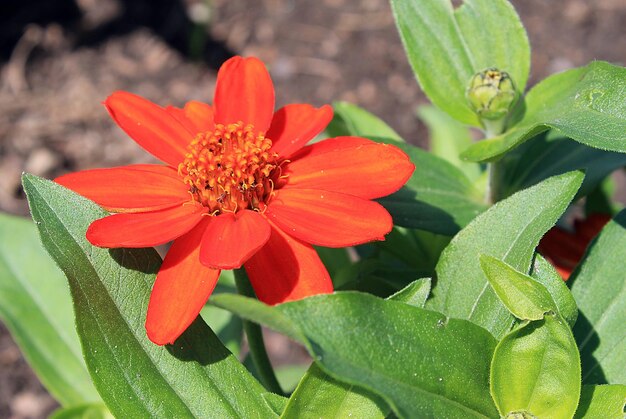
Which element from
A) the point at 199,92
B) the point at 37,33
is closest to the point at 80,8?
the point at 37,33

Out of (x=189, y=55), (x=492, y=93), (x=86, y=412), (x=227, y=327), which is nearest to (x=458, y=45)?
(x=492, y=93)

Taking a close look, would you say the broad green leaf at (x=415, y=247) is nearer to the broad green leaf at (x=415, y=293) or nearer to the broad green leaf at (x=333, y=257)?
the broad green leaf at (x=333, y=257)

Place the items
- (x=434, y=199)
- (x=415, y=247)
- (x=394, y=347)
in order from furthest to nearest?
(x=415, y=247) → (x=434, y=199) → (x=394, y=347)

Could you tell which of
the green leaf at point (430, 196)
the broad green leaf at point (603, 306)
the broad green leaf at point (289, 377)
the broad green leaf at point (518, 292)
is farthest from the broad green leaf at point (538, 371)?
the broad green leaf at point (289, 377)

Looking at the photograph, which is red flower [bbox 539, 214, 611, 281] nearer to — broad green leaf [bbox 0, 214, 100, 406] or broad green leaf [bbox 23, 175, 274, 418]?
broad green leaf [bbox 23, 175, 274, 418]

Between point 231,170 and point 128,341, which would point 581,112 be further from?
point 128,341

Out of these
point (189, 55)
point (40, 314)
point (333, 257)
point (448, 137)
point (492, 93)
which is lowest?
point (189, 55)

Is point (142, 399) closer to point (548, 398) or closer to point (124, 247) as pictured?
point (124, 247)

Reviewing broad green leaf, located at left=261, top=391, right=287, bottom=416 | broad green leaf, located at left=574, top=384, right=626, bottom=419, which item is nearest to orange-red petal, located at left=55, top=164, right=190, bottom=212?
broad green leaf, located at left=261, top=391, right=287, bottom=416
